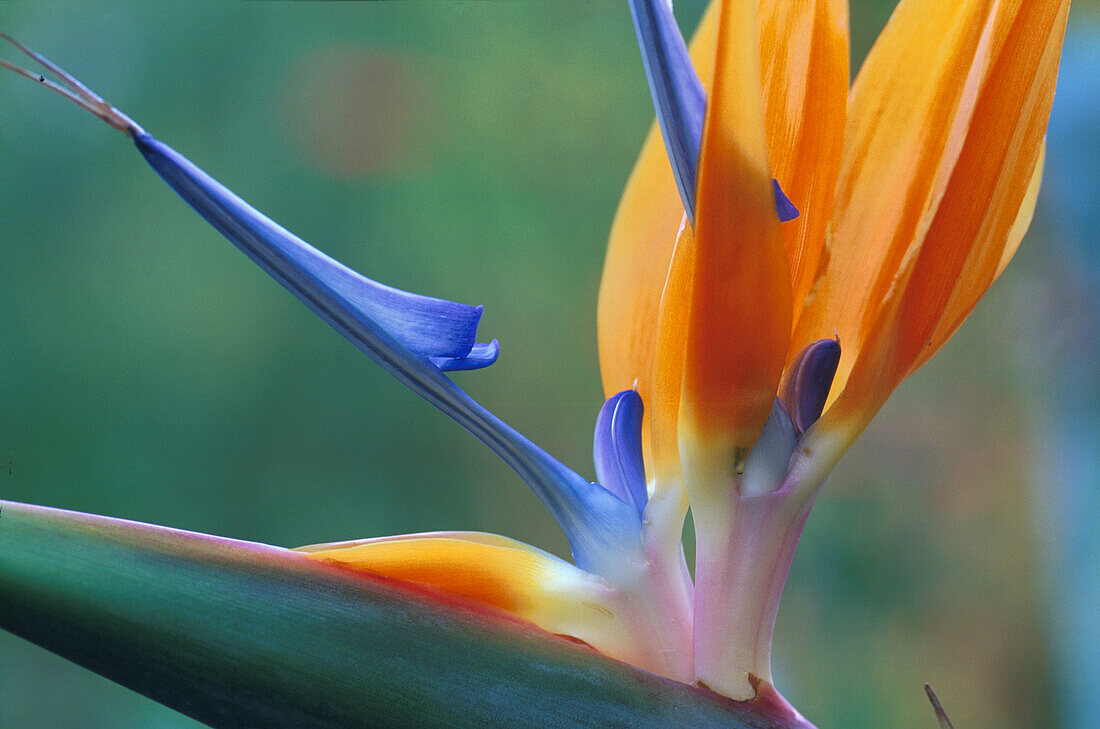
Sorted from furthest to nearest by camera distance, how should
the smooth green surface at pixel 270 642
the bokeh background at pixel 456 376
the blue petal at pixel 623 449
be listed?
the bokeh background at pixel 456 376 < the blue petal at pixel 623 449 < the smooth green surface at pixel 270 642

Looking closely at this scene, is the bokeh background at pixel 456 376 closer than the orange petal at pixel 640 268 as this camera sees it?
No

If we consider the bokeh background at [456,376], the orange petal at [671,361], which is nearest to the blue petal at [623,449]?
the orange petal at [671,361]

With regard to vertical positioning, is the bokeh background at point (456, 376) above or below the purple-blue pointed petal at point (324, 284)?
above

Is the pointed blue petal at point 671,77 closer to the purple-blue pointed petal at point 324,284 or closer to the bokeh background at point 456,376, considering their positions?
the purple-blue pointed petal at point 324,284

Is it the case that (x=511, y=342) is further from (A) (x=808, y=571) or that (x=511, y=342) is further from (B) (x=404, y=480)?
(A) (x=808, y=571)

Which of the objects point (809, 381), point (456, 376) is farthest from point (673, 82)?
point (456, 376)

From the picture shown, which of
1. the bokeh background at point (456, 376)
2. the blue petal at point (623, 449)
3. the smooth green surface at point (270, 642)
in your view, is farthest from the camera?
the bokeh background at point (456, 376)

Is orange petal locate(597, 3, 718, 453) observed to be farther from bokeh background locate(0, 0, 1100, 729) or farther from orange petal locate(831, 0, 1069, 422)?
bokeh background locate(0, 0, 1100, 729)
